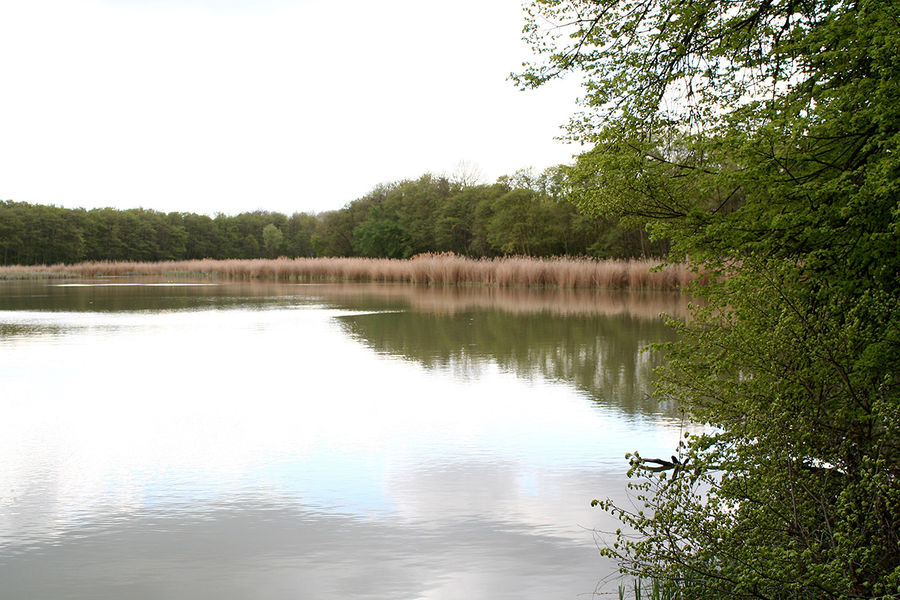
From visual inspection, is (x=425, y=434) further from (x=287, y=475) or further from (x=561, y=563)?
(x=561, y=563)

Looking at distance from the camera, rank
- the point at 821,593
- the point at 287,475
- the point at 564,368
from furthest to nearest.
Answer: the point at 564,368 < the point at 287,475 < the point at 821,593

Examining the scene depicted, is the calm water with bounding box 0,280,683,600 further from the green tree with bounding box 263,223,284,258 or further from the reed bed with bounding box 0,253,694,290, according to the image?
the green tree with bounding box 263,223,284,258

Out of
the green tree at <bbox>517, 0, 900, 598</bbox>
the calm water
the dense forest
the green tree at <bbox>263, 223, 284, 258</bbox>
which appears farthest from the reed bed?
the green tree at <bbox>263, 223, 284, 258</bbox>

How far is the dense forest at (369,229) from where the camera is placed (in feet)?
154

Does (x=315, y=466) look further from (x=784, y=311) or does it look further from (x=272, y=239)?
(x=272, y=239)

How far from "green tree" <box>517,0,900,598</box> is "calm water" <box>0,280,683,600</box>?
0.51 meters

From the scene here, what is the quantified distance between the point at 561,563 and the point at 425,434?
2.05 metres

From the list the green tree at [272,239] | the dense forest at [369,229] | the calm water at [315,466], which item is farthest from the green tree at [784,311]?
the green tree at [272,239]

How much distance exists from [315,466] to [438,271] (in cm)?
2446

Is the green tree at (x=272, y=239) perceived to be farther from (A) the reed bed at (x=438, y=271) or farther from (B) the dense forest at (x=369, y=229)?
(A) the reed bed at (x=438, y=271)

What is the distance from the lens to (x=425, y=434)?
4.89 meters

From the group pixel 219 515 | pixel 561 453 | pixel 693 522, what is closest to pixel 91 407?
pixel 219 515

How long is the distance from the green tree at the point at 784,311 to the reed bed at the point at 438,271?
10.9 m

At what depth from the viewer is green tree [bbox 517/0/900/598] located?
2.37 metres
